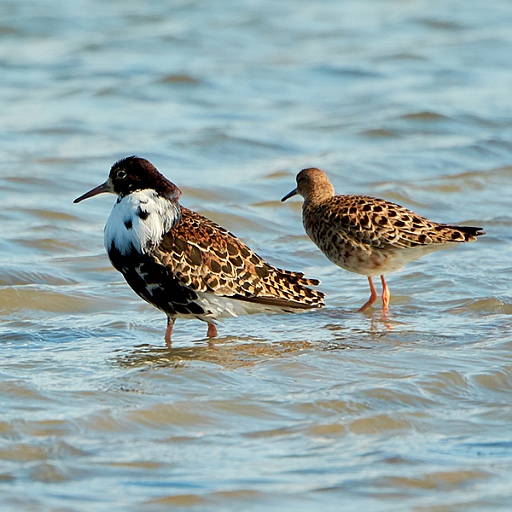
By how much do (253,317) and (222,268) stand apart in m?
1.18

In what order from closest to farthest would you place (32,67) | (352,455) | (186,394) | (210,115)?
(352,455) → (186,394) → (210,115) → (32,67)

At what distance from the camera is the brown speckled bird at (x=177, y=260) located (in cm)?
870

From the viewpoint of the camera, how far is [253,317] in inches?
391

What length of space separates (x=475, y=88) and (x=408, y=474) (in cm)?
1531

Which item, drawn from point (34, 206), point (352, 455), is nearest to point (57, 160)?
point (34, 206)

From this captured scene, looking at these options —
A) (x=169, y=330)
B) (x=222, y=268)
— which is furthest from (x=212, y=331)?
(x=222, y=268)

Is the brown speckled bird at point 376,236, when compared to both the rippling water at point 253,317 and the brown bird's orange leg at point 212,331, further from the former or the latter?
the brown bird's orange leg at point 212,331

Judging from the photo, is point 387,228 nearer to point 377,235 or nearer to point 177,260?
point 377,235

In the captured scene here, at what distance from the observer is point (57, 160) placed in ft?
48.8

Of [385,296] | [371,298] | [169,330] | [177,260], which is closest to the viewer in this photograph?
[177,260]

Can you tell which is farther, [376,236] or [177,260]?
[376,236]

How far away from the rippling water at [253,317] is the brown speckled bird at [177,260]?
A: 1.11ft

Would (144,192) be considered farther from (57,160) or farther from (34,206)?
(57,160)

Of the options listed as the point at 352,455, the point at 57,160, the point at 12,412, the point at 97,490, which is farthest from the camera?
the point at 57,160
